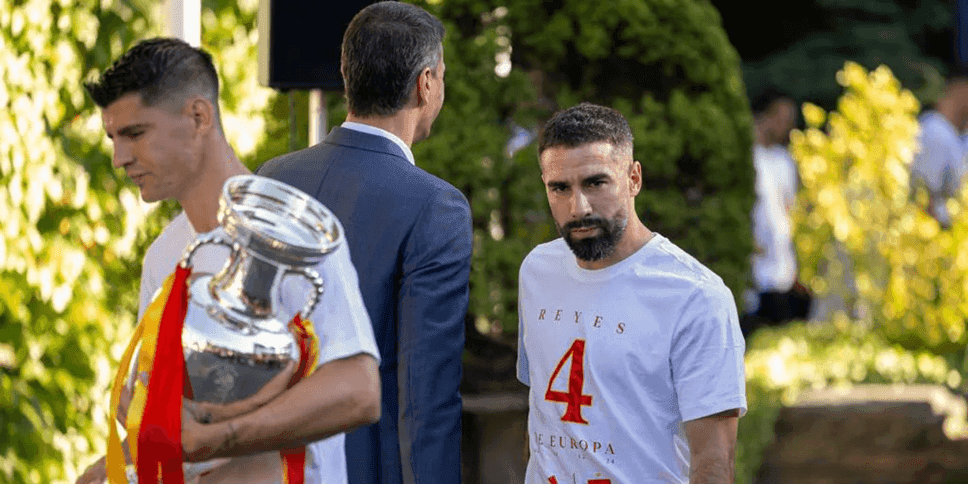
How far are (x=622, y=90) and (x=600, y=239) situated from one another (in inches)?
127

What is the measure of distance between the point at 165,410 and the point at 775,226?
866 cm

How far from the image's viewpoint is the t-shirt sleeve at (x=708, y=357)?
3.11 metres

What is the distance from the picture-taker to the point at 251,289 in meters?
1.89

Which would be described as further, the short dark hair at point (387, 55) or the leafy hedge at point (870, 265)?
the leafy hedge at point (870, 265)

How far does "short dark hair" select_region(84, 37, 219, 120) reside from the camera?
2.33 meters

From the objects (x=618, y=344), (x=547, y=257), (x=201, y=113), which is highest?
(x=201, y=113)

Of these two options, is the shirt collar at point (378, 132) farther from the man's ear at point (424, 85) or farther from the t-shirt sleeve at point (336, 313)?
the t-shirt sleeve at point (336, 313)

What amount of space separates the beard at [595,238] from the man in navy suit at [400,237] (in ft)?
0.88

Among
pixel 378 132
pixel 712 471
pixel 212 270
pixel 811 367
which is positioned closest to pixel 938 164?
pixel 811 367

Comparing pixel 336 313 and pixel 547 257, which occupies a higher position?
pixel 336 313

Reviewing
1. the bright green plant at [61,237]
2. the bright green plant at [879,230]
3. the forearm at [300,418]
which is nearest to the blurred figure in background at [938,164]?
the bright green plant at [879,230]

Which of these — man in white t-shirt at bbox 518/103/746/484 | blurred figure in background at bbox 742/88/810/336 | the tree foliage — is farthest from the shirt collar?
the tree foliage

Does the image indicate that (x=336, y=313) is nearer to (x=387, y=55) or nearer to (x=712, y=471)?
(x=387, y=55)

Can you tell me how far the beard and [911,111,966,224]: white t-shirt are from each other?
6.76m
